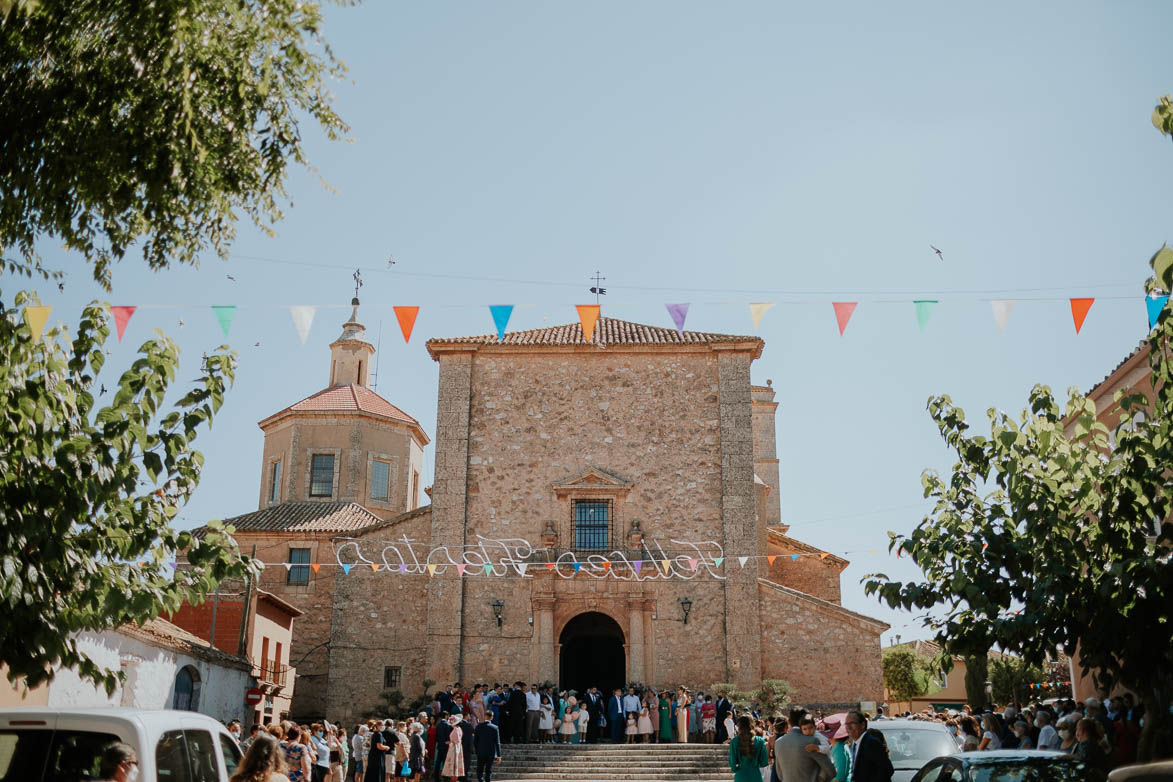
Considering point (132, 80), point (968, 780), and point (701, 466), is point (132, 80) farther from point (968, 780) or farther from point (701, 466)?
point (701, 466)

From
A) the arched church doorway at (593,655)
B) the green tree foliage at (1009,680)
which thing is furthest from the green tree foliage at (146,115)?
the green tree foliage at (1009,680)

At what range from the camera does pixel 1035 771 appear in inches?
307

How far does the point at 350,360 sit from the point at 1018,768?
33.9 meters

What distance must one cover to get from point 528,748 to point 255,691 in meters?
7.17

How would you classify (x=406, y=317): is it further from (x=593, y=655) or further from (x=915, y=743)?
(x=593, y=655)

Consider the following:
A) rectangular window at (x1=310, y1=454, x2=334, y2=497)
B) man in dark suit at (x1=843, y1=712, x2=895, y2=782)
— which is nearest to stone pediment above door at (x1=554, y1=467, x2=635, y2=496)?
rectangular window at (x1=310, y1=454, x2=334, y2=497)

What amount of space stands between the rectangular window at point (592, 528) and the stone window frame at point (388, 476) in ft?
36.9

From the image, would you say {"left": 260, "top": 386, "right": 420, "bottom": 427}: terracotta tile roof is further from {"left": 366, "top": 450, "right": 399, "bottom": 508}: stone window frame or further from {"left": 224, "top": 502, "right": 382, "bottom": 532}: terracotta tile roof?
{"left": 224, "top": 502, "right": 382, "bottom": 532}: terracotta tile roof

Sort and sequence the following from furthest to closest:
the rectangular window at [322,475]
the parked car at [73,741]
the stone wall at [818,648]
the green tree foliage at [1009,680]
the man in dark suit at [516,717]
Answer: the green tree foliage at [1009,680]
the rectangular window at [322,475]
the stone wall at [818,648]
the man in dark suit at [516,717]
the parked car at [73,741]

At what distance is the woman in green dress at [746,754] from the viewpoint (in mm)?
9570

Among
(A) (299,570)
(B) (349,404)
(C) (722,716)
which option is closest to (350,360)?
(B) (349,404)

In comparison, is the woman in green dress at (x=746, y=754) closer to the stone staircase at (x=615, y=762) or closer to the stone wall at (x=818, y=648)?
the stone staircase at (x=615, y=762)

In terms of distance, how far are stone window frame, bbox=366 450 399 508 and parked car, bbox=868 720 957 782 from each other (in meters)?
25.7

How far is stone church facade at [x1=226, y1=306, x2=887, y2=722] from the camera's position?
85.1ft
